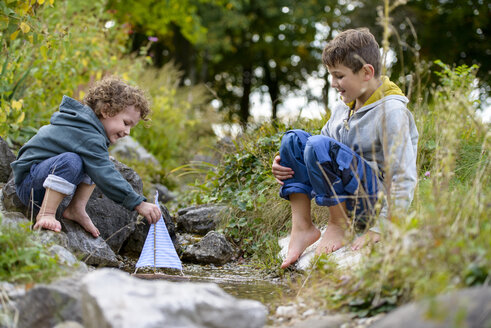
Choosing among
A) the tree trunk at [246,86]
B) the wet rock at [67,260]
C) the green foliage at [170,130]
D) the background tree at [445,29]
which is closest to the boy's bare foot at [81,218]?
the wet rock at [67,260]

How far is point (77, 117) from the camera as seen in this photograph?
133 inches

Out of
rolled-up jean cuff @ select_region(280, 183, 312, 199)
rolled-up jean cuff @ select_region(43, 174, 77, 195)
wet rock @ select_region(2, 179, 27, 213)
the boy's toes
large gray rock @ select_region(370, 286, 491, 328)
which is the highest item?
rolled-up jean cuff @ select_region(280, 183, 312, 199)

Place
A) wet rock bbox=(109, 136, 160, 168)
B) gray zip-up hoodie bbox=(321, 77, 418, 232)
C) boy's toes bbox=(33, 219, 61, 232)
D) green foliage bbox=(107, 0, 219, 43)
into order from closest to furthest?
gray zip-up hoodie bbox=(321, 77, 418, 232) → boy's toes bbox=(33, 219, 61, 232) → wet rock bbox=(109, 136, 160, 168) → green foliage bbox=(107, 0, 219, 43)

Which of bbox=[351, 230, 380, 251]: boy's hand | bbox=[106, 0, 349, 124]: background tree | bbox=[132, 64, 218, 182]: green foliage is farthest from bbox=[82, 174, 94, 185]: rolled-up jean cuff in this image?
bbox=[106, 0, 349, 124]: background tree

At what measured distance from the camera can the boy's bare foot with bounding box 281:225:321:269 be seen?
3.36 metres

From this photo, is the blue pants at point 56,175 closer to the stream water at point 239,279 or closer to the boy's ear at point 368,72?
the stream water at point 239,279

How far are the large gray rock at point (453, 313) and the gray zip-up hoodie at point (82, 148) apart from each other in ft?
6.54

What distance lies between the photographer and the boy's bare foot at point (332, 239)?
3.24 m

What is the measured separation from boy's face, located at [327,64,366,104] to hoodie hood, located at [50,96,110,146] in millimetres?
1494

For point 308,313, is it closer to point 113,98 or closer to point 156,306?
point 156,306

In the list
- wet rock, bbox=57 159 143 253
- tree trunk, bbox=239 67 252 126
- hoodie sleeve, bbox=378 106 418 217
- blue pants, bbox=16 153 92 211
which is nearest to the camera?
hoodie sleeve, bbox=378 106 418 217

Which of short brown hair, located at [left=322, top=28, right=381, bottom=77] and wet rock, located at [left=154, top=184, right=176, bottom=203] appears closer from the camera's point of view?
short brown hair, located at [left=322, top=28, right=381, bottom=77]

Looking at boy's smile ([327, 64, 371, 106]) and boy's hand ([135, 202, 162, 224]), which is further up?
boy's smile ([327, 64, 371, 106])

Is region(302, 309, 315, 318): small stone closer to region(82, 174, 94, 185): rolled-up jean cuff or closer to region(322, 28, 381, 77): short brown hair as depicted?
region(322, 28, 381, 77): short brown hair
